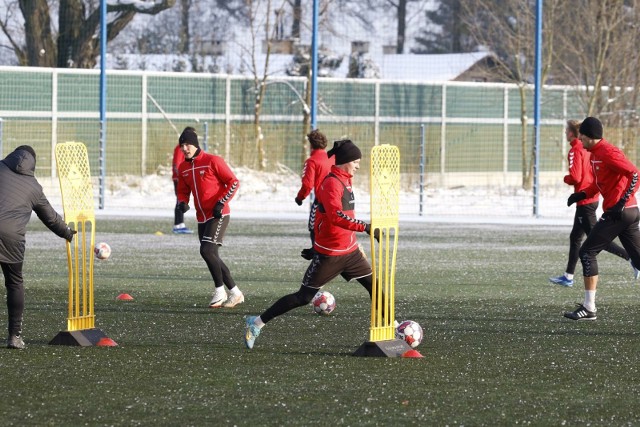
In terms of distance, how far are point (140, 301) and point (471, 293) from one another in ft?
12.3

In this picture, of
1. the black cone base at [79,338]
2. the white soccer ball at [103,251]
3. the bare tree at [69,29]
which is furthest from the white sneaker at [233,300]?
the bare tree at [69,29]

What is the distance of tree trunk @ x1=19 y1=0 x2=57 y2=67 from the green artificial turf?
68.5 feet

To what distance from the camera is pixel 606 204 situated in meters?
12.5

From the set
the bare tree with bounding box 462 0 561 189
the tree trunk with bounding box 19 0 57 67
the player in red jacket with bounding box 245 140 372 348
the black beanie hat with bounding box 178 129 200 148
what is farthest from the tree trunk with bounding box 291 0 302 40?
the player in red jacket with bounding box 245 140 372 348

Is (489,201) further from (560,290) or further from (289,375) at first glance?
(289,375)

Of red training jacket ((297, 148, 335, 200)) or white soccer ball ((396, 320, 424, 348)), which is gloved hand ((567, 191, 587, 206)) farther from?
white soccer ball ((396, 320, 424, 348))

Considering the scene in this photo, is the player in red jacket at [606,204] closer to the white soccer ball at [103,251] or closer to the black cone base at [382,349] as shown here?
the black cone base at [382,349]

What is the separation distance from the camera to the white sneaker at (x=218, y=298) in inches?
526

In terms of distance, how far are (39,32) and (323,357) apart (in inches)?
1162

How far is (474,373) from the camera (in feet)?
31.1

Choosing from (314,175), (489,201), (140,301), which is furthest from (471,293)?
(489,201)

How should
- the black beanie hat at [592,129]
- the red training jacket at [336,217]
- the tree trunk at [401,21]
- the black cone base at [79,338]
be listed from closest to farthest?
the red training jacket at [336,217] → the black cone base at [79,338] → the black beanie hat at [592,129] → the tree trunk at [401,21]

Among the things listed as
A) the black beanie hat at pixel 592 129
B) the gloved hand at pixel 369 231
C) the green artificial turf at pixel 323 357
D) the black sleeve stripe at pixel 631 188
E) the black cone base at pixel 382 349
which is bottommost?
the green artificial turf at pixel 323 357

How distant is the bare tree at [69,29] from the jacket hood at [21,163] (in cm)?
2716
